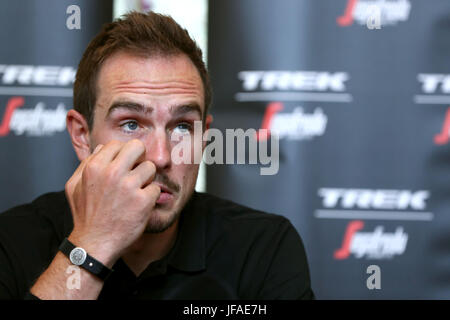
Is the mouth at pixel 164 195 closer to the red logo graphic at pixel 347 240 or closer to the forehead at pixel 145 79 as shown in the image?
the forehead at pixel 145 79

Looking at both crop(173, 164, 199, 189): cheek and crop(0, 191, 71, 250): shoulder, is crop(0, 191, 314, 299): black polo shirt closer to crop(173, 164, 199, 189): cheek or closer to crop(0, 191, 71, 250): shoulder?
crop(0, 191, 71, 250): shoulder

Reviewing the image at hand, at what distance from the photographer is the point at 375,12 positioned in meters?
2.14

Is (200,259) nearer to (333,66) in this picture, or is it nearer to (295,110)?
(295,110)

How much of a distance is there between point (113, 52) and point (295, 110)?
2.81 feet

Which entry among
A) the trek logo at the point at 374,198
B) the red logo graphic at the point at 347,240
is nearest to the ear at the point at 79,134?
the trek logo at the point at 374,198

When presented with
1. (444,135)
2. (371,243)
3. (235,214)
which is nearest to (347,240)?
(371,243)

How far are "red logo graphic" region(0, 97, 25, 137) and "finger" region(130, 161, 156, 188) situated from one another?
105 cm

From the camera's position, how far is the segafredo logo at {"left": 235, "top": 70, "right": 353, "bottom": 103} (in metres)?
2.11

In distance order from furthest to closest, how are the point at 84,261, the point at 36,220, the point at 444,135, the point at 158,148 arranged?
the point at 444,135, the point at 36,220, the point at 158,148, the point at 84,261

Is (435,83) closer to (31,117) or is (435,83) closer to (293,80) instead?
(293,80)

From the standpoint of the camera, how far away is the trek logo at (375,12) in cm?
212

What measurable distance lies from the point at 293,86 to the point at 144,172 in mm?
1018

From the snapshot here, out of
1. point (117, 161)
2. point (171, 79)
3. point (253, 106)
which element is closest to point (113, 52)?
point (171, 79)

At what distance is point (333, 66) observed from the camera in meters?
2.12
